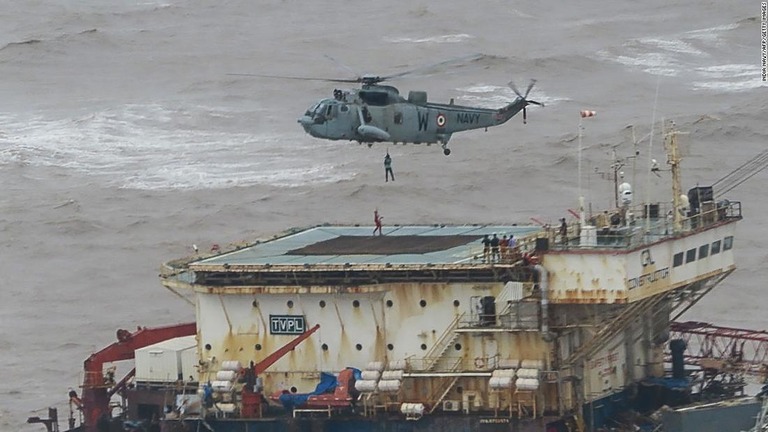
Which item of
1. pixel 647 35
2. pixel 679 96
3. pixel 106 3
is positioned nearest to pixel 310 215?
pixel 679 96

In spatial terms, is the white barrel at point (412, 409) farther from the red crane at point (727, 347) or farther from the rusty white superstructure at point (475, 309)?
the red crane at point (727, 347)

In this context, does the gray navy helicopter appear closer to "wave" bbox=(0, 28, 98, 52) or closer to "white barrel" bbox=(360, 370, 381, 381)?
"white barrel" bbox=(360, 370, 381, 381)

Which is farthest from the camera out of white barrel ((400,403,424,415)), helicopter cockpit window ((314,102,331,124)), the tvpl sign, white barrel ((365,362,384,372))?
helicopter cockpit window ((314,102,331,124))

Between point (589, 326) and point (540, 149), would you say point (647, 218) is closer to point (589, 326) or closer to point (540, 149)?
point (589, 326)

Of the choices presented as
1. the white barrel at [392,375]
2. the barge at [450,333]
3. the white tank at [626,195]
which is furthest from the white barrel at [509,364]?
the white tank at [626,195]

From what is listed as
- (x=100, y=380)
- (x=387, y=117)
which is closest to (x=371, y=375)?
(x=100, y=380)

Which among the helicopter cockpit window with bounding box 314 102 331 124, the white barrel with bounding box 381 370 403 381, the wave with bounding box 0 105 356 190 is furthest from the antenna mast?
the wave with bounding box 0 105 356 190
